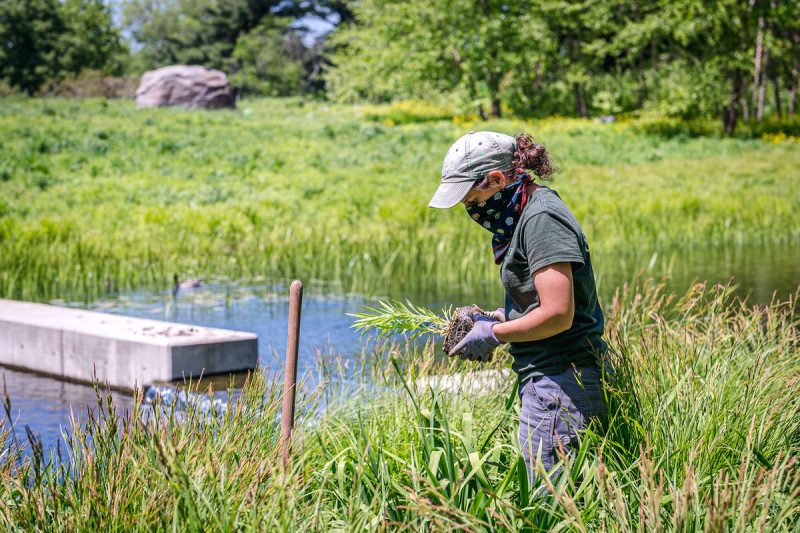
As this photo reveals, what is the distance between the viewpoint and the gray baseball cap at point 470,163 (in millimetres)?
3111

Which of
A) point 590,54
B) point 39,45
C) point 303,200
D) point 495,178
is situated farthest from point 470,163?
point 39,45

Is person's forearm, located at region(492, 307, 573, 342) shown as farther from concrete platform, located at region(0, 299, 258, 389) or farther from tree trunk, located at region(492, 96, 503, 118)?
tree trunk, located at region(492, 96, 503, 118)

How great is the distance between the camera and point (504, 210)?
3.15m

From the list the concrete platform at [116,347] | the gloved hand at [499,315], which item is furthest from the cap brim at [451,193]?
the concrete platform at [116,347]

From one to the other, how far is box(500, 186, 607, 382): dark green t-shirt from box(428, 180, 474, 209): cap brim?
21 cm

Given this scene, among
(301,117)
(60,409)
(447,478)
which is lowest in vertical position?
(60,409)

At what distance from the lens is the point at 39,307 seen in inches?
340

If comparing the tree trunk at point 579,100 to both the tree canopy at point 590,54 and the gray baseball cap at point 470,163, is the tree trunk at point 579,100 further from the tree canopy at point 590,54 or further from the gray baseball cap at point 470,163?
the gray baseball cap at point 470,163

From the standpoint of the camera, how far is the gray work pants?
10.5ft

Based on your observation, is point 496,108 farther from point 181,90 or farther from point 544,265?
point 544,265

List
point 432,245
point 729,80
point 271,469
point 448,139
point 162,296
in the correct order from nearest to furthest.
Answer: point 271,469 < point 162,296 < point 432,245 < point 448,139 < point 729,80

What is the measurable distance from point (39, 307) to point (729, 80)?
23.2 metres

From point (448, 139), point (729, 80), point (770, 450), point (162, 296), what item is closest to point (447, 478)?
point (770, 450)

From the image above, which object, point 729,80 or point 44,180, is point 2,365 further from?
point 729,80
